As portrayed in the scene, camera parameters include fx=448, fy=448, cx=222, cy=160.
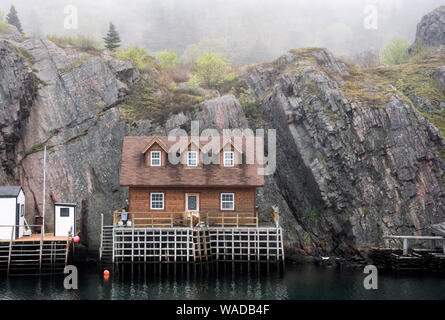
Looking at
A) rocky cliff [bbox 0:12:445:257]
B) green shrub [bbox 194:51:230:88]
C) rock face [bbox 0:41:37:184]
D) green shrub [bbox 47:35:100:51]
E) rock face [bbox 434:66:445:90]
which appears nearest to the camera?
rocky cliff [bbox 0:12:445:257]

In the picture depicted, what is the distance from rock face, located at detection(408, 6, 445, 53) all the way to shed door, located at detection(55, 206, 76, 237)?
52550 millimetres

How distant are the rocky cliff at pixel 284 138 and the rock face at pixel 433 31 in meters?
18.8

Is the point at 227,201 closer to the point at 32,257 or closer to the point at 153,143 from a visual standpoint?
the point at 153,143

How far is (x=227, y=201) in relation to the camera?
115 ft

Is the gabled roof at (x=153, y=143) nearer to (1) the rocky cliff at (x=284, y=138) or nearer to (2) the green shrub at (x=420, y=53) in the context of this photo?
(1) the rocky cliff at (x=284, y=138)

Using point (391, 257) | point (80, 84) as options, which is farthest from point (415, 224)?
point (80, 84)

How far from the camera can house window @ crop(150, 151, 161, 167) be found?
3528 cm

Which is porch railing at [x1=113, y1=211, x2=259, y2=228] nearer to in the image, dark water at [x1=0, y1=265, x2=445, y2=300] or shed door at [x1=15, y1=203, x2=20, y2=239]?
dark water at [x1=0, y1=265, x2=445, y2=300]

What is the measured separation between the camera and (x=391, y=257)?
1337 inches

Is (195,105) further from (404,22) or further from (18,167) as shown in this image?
(404,22)

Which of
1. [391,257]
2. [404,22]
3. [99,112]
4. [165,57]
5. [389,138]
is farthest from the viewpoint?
[404,22]

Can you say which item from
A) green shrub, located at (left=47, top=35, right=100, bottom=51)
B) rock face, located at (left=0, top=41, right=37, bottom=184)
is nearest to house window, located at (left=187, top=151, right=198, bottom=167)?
rock face, located at (left=0, top=41, right=37, bottom=184)

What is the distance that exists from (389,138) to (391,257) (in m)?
11.5

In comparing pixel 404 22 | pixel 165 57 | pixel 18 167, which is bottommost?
pixel 18 167
